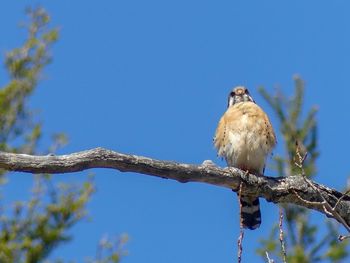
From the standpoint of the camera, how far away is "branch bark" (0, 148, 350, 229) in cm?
366

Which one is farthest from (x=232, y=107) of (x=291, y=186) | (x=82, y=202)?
(x=82, y=202)

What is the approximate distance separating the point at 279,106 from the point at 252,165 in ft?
3.13

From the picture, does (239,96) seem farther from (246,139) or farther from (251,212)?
(251,212)

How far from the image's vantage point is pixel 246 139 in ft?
19.9

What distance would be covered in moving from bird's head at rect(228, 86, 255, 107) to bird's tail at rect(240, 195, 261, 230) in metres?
1.29

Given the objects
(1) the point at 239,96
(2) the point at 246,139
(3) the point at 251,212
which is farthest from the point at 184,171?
(1) the point at 239,96

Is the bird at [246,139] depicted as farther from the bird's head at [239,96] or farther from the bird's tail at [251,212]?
the bird's head at [239,96]

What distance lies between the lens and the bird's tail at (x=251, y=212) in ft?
18.1

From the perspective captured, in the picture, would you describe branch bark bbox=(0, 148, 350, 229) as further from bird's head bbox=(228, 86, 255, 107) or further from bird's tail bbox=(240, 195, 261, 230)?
bird's head bbox=(228, 86, 255, 107)

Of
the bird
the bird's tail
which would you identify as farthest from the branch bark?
the bird

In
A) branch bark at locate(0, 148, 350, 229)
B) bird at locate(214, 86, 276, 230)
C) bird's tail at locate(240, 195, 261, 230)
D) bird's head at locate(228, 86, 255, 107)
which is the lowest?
branch bark at locate(0, 148, 350, 229)

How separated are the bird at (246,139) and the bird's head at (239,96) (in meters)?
0.38

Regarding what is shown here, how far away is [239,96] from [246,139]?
0.87 m

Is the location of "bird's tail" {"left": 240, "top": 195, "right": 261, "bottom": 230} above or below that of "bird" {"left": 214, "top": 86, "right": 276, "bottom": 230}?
below
